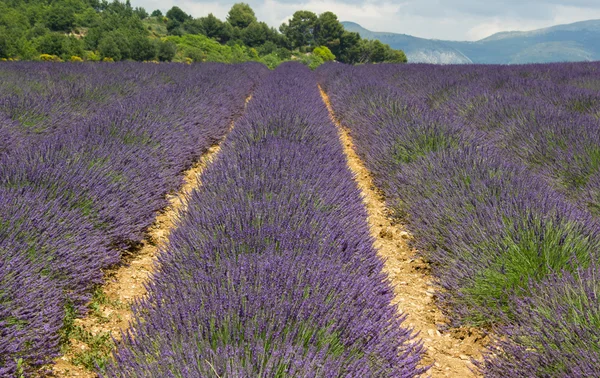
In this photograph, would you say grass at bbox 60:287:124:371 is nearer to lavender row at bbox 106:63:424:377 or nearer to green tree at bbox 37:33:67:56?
lavender row at bbox 106:63:424:377

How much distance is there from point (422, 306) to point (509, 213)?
2.43ft

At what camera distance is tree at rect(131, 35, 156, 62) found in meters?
25.9

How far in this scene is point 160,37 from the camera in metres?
43.6

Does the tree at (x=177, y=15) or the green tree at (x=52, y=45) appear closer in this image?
the green tree at (x=52, y=45)

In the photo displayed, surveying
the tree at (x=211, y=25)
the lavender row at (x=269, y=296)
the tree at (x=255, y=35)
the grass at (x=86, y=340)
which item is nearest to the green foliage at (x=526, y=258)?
the lavender row at (x=269, y=296)

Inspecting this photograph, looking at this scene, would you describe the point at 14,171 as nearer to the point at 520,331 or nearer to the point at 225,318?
the point at 225,318

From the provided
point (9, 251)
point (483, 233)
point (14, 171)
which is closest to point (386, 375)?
point (483, 233)

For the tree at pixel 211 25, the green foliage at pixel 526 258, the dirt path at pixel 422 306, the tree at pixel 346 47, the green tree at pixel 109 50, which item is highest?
the tree at pixel 211 25

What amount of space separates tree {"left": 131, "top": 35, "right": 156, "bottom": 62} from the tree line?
0.05 metres

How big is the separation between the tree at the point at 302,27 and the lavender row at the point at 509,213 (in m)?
54.6

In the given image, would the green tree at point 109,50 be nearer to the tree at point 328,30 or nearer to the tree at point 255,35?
the tree at point 255,35

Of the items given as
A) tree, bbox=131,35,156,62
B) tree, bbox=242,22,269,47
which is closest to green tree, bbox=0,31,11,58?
tree, bbox=131,35,156,62

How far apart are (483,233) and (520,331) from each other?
0.78 m

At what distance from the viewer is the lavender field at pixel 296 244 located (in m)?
1.55
